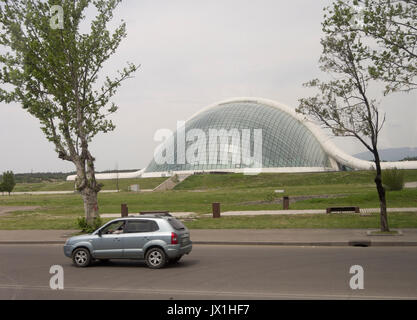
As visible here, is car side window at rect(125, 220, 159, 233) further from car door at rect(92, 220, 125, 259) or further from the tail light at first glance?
Answer: the tail light

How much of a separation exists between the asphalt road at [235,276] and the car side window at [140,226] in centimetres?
104

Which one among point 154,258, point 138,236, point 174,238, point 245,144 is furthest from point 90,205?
point 245,144

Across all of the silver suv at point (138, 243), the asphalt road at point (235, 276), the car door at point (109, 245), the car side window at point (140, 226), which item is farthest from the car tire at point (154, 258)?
the car door at point (109, 245)

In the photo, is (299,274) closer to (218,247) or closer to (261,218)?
(218,247)

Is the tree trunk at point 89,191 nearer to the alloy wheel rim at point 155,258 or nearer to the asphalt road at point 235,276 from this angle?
the asphalt road at point 235,276

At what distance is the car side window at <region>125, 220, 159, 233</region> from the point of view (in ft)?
41.7

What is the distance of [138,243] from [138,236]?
191 millimetres

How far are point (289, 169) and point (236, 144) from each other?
1073 centimetres

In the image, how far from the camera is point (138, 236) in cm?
1263

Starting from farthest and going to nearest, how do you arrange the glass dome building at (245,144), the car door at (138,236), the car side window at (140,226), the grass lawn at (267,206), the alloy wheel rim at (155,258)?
1. the glass dome building at (245,144)
2. the grass lawn at (267,206)
3. the car side window at (140,226)
4. the car door at (138,236)
5. the alloy wheel rim at (155,258)

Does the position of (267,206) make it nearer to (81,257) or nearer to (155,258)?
(155,258)

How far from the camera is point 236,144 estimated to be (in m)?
79.8

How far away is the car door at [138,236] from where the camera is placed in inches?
494

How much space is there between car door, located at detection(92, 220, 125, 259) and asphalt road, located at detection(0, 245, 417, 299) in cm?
39
